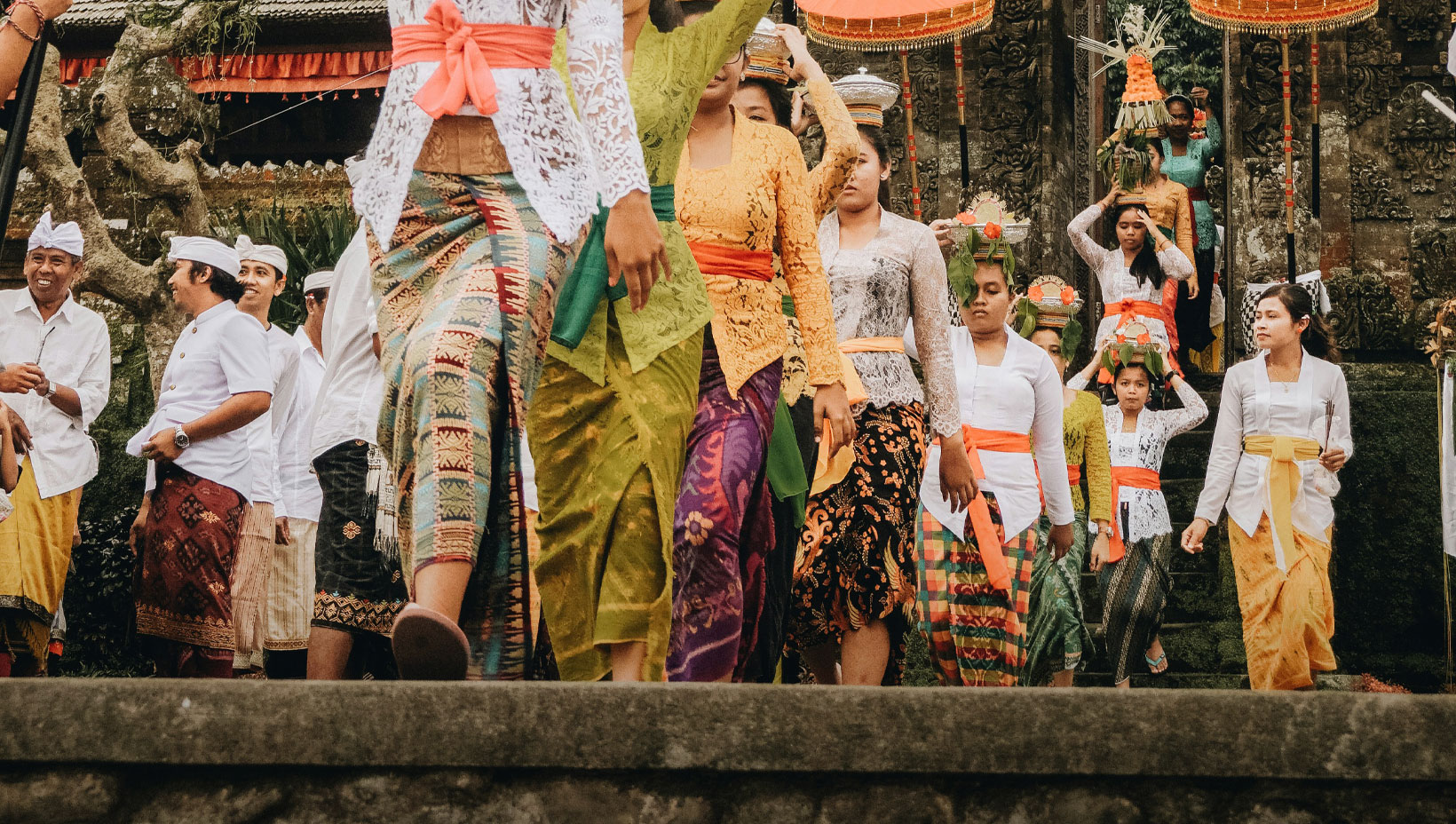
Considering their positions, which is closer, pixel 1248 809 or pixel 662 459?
pixel 1248 809

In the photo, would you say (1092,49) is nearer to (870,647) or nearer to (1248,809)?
(870,647)

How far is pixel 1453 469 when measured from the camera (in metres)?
8.95

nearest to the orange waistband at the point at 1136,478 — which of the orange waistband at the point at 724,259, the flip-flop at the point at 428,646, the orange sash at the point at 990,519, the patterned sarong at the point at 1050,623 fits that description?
the patterned sarong at the point at 1050,623

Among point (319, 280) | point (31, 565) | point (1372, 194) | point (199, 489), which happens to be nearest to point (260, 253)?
point (319, 280)

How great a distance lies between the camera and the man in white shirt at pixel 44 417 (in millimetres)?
7258

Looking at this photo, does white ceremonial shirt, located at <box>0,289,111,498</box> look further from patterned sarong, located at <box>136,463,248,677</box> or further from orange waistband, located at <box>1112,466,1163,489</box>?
orange waistband, located at <box>1112,466,1163,489</box>

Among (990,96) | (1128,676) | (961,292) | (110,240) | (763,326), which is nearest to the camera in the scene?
(763,326)

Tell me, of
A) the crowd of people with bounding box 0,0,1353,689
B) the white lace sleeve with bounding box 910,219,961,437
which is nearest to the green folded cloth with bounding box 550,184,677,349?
the crowd of people with bounding box 0,0,1353,689

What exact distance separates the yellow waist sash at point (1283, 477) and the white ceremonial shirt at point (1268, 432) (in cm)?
2

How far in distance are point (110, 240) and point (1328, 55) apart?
30.2ft

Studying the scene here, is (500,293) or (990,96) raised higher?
(500,293)

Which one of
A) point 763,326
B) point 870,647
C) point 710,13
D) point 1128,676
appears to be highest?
point 710,13

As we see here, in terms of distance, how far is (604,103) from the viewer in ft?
12.4

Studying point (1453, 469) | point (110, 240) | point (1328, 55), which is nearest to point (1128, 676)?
point (1453, 469)
